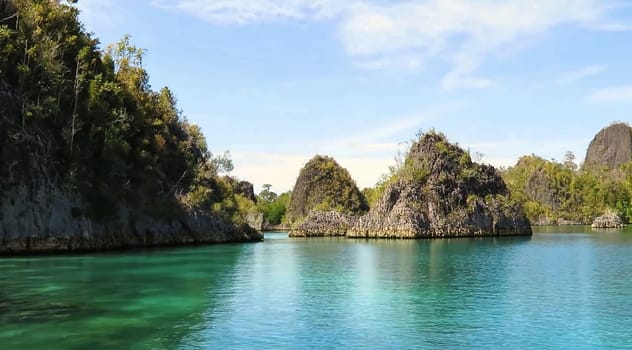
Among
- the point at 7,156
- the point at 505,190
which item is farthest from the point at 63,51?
the point at 505,190

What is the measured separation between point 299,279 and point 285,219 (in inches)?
5120

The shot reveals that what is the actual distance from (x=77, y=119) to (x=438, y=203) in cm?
5280

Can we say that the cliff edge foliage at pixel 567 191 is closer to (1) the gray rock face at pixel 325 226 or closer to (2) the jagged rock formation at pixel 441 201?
(2) the jagged rock formation at pixel 441 201

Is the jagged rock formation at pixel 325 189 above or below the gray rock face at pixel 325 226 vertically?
above

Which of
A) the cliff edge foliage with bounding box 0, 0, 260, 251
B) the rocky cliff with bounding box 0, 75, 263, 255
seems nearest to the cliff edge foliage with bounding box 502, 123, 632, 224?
the cliff edge foliage with bounding box 0, 0, 260, 251

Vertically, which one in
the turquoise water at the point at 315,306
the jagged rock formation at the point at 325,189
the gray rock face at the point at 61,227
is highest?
the jagged rock formation at the point at 325,189

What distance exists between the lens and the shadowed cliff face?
13962 centimetres

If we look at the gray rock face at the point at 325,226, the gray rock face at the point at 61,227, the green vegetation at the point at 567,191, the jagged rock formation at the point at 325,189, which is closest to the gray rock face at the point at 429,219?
the gray rock face at the point at 325,226

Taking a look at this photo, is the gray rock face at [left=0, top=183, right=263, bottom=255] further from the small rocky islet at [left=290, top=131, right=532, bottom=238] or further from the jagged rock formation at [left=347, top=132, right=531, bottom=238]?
the small rocky islet at [left=290, top=131, right=532, bottom=238]

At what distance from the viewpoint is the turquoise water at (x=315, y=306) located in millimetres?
17484

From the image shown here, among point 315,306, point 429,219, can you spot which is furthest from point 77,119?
point 429,219

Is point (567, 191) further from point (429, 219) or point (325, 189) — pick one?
point (429, 219)

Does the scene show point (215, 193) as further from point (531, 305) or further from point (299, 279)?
point (531, 305)

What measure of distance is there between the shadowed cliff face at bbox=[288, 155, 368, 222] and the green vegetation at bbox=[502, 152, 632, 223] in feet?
168
